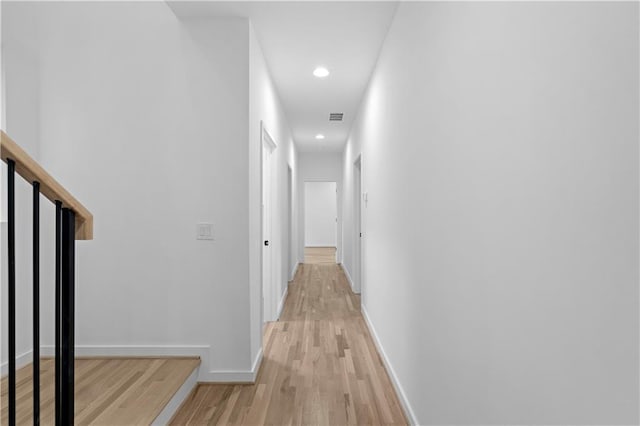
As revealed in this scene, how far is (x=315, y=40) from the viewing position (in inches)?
123

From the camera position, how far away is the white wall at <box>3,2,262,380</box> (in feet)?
9.27

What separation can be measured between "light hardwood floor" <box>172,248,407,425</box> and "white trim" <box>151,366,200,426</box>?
0.04 metres

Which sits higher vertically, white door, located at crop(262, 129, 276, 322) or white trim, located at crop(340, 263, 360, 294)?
white door, located at crop(262, 129, 276, 322)

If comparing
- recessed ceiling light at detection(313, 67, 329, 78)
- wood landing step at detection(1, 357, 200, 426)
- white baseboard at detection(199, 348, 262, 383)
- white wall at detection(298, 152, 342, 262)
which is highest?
recessed ceiling light at detection(313, 67, 329, 78)

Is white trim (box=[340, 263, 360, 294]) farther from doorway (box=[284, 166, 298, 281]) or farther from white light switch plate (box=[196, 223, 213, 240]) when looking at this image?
white light switch plate (box=[196, 223, 213, 240])

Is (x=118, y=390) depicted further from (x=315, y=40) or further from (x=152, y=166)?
(x=315, y=40)

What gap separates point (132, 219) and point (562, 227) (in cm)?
280

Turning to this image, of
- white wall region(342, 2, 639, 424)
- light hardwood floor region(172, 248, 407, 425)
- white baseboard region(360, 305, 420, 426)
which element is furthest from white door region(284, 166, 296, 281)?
white wall region(342, 2, 639, 424)

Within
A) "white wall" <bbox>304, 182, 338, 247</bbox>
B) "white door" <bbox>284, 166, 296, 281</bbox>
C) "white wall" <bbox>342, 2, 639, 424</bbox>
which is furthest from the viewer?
"white wall" <bbox>304, 182, 338, 247</bbox>

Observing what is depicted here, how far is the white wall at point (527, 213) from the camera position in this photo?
2.34 feet

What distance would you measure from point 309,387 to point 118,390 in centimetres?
124

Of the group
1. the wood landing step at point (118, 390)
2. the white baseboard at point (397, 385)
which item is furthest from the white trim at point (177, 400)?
the white baseboard at point (397, 385)

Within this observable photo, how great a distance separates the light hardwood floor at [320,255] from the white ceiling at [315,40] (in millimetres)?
5160

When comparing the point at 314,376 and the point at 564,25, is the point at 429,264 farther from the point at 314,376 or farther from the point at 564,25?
the point at 314,376
